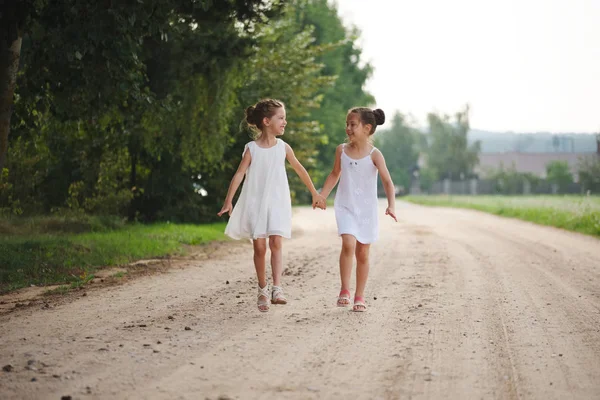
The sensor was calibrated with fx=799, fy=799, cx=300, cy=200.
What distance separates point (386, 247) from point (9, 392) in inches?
456

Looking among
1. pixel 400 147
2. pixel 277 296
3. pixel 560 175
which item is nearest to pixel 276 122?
pixel 277 296

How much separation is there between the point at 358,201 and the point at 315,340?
2.08m

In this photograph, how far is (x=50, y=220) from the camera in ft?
54.7

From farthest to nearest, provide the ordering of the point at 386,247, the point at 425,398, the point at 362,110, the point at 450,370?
the point at 386,247 < the point at 362,110 < the point at 450,370 < the point at 425,398

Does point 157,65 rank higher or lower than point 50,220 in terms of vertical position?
higher

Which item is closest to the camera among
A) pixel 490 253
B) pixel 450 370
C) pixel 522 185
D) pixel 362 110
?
pixel 450 370

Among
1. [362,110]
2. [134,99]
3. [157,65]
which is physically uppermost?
[157,65]

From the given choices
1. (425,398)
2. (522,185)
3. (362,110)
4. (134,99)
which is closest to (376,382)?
(425,398)

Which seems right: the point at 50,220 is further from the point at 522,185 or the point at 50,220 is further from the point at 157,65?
the point at 522,185

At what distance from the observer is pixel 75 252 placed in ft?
41.4

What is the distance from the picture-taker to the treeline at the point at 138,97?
10.9 metres

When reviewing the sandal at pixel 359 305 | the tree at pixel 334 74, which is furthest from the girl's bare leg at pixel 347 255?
the tree at pixel 334 74

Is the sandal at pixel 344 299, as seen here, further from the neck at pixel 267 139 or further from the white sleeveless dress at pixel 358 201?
the neck at pixel 267 139

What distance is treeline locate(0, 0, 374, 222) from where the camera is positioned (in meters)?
10.9
